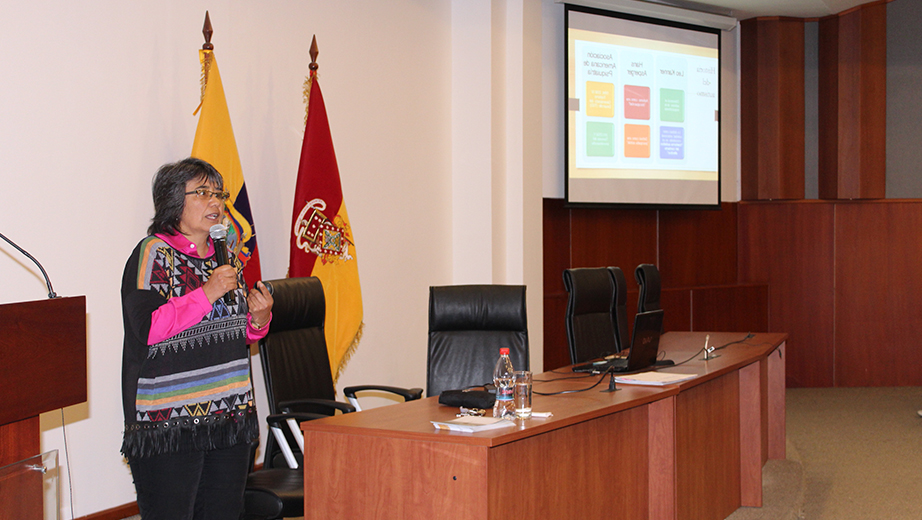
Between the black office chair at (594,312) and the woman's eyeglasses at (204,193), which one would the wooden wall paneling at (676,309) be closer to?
the black office chair at (594,312)

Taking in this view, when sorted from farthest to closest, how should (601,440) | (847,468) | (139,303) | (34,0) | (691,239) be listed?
(691,239) → (847,468) → (34,0) → (601,440) → (139,303)

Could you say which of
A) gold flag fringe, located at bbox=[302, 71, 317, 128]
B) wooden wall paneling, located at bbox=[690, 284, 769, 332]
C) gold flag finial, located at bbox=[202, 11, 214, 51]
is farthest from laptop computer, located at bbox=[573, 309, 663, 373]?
wooden wall paneling, located at bbox=[690, 284, 769, 332]

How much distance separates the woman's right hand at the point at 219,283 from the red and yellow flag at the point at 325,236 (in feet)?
6.08

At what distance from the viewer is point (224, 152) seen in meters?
3.73

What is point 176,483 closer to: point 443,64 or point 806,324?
point 443,64

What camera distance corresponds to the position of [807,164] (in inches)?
304

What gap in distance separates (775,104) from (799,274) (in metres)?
1.62

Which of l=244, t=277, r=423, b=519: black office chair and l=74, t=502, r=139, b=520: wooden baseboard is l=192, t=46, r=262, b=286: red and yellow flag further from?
l=74, t=502, r=139, b=520: wooden baseboard

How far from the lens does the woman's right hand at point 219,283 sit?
7.16 feet

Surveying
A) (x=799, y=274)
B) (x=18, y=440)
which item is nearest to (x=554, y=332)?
(x=799, y=274)

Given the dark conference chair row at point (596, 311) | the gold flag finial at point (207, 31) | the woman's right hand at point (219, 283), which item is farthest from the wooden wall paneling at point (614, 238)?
the woman's right hand at point (219, 283)

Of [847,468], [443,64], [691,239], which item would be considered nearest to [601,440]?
[847,468]

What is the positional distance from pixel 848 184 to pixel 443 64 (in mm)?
4128

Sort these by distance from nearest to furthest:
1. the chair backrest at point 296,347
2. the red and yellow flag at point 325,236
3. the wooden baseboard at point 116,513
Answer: the chair backrest at point 296,347 < the wooden baseboard at point 116,513 < the red and yellow flag at point 325,236
